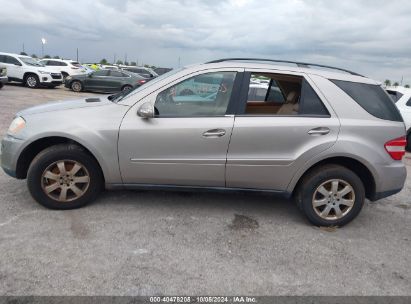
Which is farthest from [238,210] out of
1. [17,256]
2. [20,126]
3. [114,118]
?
[20,126]

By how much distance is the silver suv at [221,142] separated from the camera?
11.6ft

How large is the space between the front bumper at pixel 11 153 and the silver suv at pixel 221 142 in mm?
11

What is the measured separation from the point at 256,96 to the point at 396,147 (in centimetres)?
168

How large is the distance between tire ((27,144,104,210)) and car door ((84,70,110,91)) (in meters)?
15.8

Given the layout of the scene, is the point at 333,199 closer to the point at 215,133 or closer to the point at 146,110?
the point at 215,133

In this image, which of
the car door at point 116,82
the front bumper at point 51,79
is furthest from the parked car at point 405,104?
the front bumper at point 51,79

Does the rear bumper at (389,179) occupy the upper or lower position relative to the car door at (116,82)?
upper

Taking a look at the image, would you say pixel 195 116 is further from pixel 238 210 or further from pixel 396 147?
pixel 396 147

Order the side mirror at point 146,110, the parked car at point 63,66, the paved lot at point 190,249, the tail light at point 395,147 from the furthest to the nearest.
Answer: the parked car at point 63,66 < the tail light at point 395,147 < the side mirror at point 146,110 < the paved lot at point 190,249

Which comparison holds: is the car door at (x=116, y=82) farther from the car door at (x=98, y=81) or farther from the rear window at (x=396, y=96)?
the rear window at (x=396, y=96)

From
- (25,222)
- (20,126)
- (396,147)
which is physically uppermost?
(396,147)

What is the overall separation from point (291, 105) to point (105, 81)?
16.2 m

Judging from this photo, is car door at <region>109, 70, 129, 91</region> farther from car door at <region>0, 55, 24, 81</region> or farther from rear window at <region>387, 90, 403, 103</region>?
rear window at <region>387, 90, 403, 103</region>

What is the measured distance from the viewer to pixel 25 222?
11.3 ft
